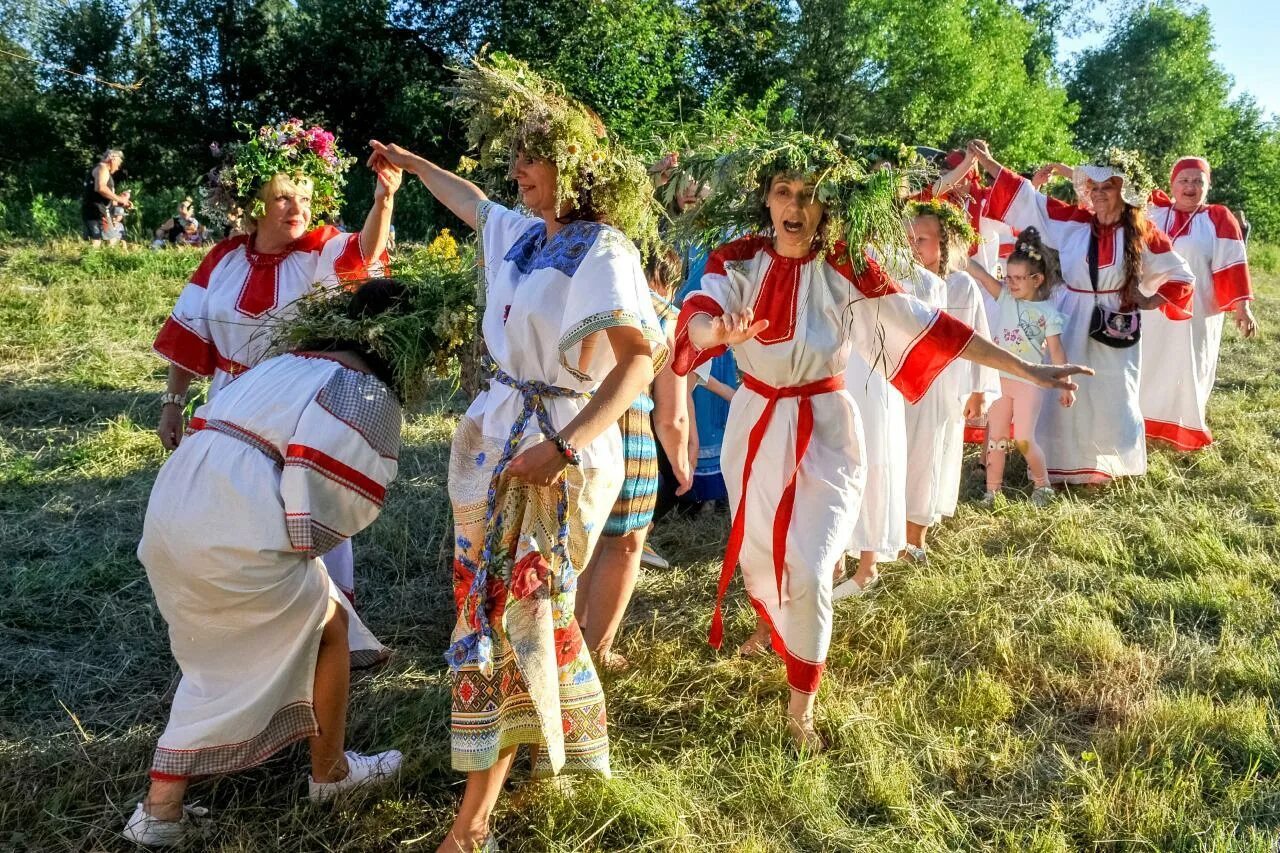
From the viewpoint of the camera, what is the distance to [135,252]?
11219mm

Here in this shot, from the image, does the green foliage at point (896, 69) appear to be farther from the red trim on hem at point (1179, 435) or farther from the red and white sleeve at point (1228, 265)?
the red trim on hem at point (1179, 435)

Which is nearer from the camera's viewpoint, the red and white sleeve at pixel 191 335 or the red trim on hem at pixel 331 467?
the red trim on hem at pixel 331 467

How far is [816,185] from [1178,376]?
531 cm

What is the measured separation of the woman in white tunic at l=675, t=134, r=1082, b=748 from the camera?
3277 mm

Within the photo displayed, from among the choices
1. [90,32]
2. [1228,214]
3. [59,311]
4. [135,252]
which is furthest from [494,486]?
[90,32]

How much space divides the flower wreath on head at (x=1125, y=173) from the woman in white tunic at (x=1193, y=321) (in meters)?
1.33

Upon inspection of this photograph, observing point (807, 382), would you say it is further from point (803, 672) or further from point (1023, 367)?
point (803, 672)

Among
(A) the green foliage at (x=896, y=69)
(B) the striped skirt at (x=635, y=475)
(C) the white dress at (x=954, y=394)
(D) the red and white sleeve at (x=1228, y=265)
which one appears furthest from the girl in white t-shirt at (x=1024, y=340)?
(A) the green foliage at (x=896, y=69)

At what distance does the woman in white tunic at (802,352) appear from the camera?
10.8 ft

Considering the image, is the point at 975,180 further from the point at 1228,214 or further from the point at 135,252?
the point at 135,252

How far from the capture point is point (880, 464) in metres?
4.31

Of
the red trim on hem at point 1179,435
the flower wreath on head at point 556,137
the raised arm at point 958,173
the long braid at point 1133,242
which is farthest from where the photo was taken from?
the red trim on hem at point 1179,435

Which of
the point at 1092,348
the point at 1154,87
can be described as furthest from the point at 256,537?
the point at 1154,87

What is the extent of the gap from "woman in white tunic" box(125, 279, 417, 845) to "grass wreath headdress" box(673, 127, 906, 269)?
1345 mm
